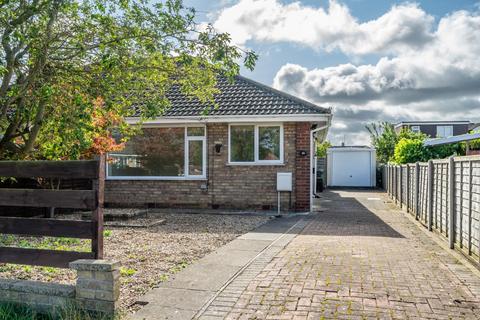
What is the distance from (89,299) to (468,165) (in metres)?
5.75

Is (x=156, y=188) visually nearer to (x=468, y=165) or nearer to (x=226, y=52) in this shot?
(x=226, y=52)

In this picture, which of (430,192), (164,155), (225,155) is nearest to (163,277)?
(430,192)

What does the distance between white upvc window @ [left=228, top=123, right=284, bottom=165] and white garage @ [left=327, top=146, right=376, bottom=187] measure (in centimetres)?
1816

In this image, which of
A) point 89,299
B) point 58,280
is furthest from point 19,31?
point 89,299

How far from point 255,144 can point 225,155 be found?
104cm

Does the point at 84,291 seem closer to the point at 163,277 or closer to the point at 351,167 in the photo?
the point at 163,277

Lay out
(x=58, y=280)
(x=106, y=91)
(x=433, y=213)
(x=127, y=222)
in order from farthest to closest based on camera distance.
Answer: (x=127, y=222)
(x=433, y=213)
(x=106, y=91)
(x=58, y=280)

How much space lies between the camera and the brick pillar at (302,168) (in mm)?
13141

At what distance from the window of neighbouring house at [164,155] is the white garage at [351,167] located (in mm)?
18642

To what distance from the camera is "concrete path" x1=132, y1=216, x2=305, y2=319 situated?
4402mm

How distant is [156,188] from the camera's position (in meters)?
14.4

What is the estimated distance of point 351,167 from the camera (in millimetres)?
30750

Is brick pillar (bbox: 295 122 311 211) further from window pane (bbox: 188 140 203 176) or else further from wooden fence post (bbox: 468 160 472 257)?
wooden fence post (bbox: 468 160 472 257)

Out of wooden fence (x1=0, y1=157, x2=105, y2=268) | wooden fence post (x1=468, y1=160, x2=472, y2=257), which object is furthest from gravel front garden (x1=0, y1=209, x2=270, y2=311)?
wooden fence post (x1=468, y1=160, x2=472, y2=257)
